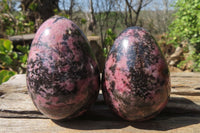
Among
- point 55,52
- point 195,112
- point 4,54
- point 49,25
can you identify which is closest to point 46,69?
point 55,52

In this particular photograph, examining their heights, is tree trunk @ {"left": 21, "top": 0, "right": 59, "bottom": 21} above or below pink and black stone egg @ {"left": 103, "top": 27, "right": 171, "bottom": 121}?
above

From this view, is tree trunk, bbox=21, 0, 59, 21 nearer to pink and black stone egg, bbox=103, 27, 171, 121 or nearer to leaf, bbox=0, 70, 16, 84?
leaf, bbox=0, 70, 16, 84

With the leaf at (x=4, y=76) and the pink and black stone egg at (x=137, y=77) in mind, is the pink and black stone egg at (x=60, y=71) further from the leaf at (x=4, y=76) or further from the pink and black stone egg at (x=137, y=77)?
the leaf at (x=4, y=76)

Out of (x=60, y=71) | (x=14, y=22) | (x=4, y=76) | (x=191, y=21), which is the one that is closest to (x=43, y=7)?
(x=14, y=22)

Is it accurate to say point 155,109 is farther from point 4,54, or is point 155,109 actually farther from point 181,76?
point 4,54

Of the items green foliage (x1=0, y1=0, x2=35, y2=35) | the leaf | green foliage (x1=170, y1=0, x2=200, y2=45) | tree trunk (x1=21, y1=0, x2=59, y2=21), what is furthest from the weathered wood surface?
tree trunk (x1=21, y1=0, x2=59, y2=21)
